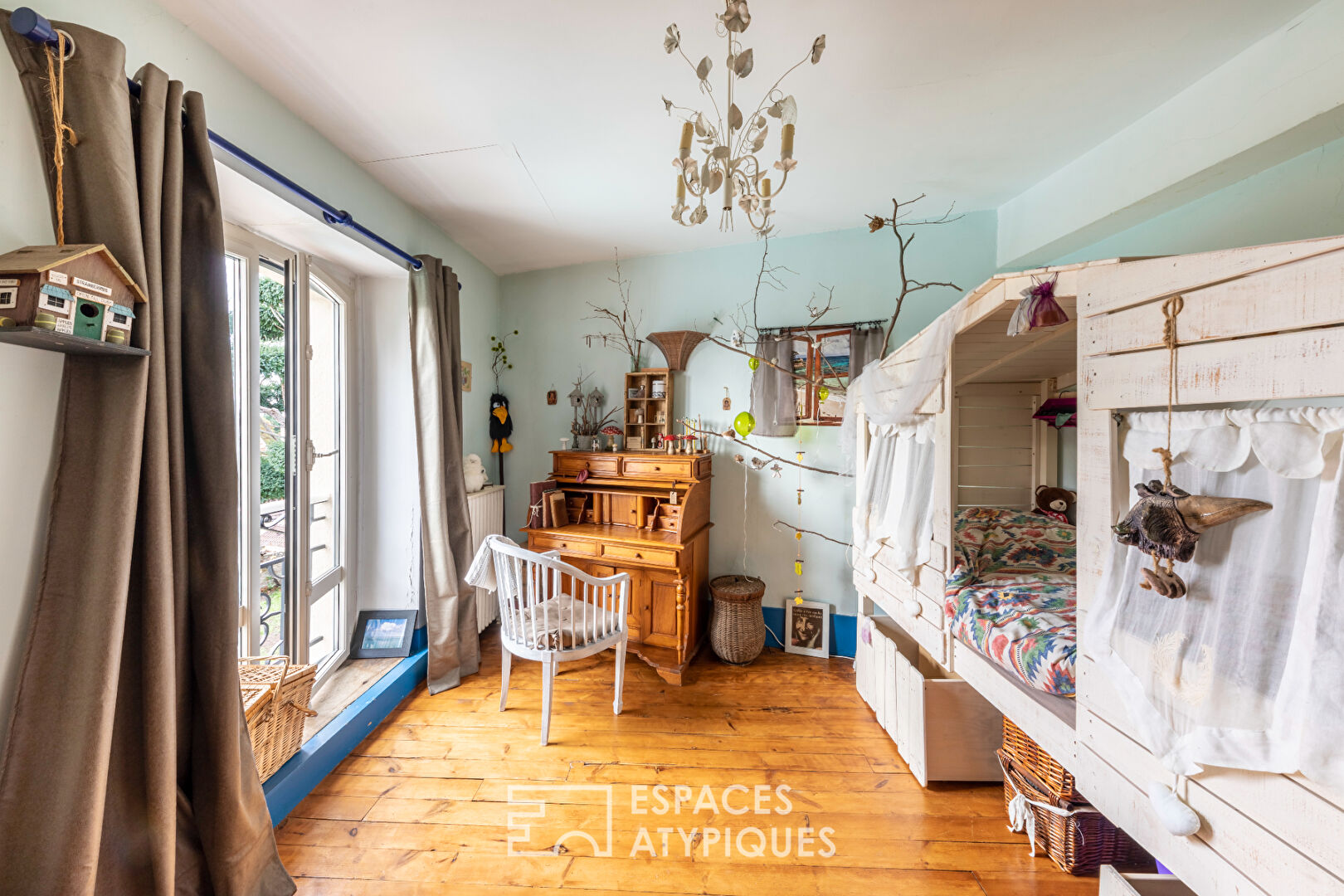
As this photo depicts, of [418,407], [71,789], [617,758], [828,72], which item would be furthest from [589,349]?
[71,789]

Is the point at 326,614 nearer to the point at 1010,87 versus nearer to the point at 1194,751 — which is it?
the point at 1194,751

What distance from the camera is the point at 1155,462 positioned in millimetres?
940

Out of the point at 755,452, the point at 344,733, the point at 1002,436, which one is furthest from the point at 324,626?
the point at 1002,436

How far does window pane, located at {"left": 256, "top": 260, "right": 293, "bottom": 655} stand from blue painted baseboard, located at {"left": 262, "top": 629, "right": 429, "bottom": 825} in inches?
17.3

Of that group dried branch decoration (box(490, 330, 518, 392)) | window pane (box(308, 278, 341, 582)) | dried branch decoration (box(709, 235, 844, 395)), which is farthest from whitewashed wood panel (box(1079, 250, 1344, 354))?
dried branch decoration (box(490, 330, 518, 392))

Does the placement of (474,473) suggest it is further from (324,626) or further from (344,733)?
(344,733)

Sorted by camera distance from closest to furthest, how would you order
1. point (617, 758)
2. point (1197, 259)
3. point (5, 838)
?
point (1197, 259) → point (5, 838) → point (617, 758)

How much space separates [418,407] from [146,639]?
4.93 feet

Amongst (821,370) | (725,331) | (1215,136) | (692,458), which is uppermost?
(1215,136)

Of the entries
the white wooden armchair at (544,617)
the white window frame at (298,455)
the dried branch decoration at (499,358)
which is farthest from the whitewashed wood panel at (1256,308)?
the dried branch decoration at (499,358)

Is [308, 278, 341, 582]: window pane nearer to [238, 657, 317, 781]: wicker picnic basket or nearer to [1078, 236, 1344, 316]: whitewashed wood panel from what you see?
[238, 657, 317, 781]: wicker picnic basket

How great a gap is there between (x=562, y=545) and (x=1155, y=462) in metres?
2.58

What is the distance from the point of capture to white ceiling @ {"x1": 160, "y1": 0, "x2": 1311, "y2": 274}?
1396 millimetres

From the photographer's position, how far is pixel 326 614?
2.48 metres
